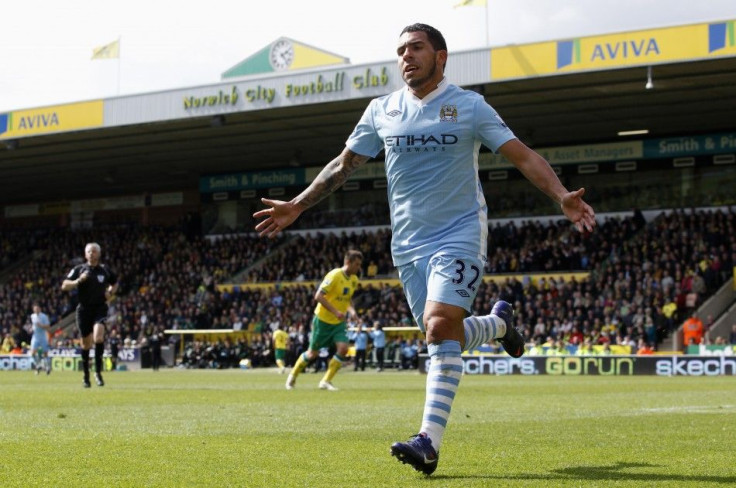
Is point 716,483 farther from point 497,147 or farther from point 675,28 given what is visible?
point 675,28

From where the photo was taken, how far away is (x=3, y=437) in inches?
303

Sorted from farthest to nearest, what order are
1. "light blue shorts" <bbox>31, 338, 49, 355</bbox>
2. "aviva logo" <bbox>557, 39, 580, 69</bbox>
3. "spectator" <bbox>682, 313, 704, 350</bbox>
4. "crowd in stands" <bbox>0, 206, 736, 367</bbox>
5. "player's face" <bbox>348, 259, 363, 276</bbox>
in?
"crowd in stands" <bbox>0, 206, 736, 367</bbox>
"aviva logo" <bbox>557, 39, 580, 69</bbox>
"spectator" <bbox>682, 313, 704, 350</bbox>
"light blue shorts" <bbox>31, 338, 49, 355</bbox>
"player's face" <bbox>348, 259, 363, 276</bbox>

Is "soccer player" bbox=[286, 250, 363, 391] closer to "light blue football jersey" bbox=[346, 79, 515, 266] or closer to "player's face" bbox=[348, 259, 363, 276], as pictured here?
"player's face" bbox=[348, 259, 363, 276]

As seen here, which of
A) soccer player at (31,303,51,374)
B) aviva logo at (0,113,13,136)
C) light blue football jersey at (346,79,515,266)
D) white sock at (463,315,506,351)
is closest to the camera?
light blue football jersey at (346,79,515,266)

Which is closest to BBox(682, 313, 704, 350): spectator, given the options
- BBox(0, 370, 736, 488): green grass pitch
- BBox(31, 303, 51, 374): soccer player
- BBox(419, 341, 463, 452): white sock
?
BBox(31, 303, 51, 374): soccer player

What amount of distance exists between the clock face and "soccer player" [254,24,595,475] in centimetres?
4025

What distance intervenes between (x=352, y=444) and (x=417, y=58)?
2653 millimetres

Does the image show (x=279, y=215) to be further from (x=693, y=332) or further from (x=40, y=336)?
(x=693, y=332)

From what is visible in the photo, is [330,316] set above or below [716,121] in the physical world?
below

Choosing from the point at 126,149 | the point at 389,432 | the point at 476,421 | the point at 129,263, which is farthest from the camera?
the point at 129,263

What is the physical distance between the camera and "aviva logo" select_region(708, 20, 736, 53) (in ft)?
98.1

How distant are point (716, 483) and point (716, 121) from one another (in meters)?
37.2

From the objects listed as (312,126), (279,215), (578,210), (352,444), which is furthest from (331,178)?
(312,126)

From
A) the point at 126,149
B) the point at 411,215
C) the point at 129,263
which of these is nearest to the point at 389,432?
the point at 411,215
